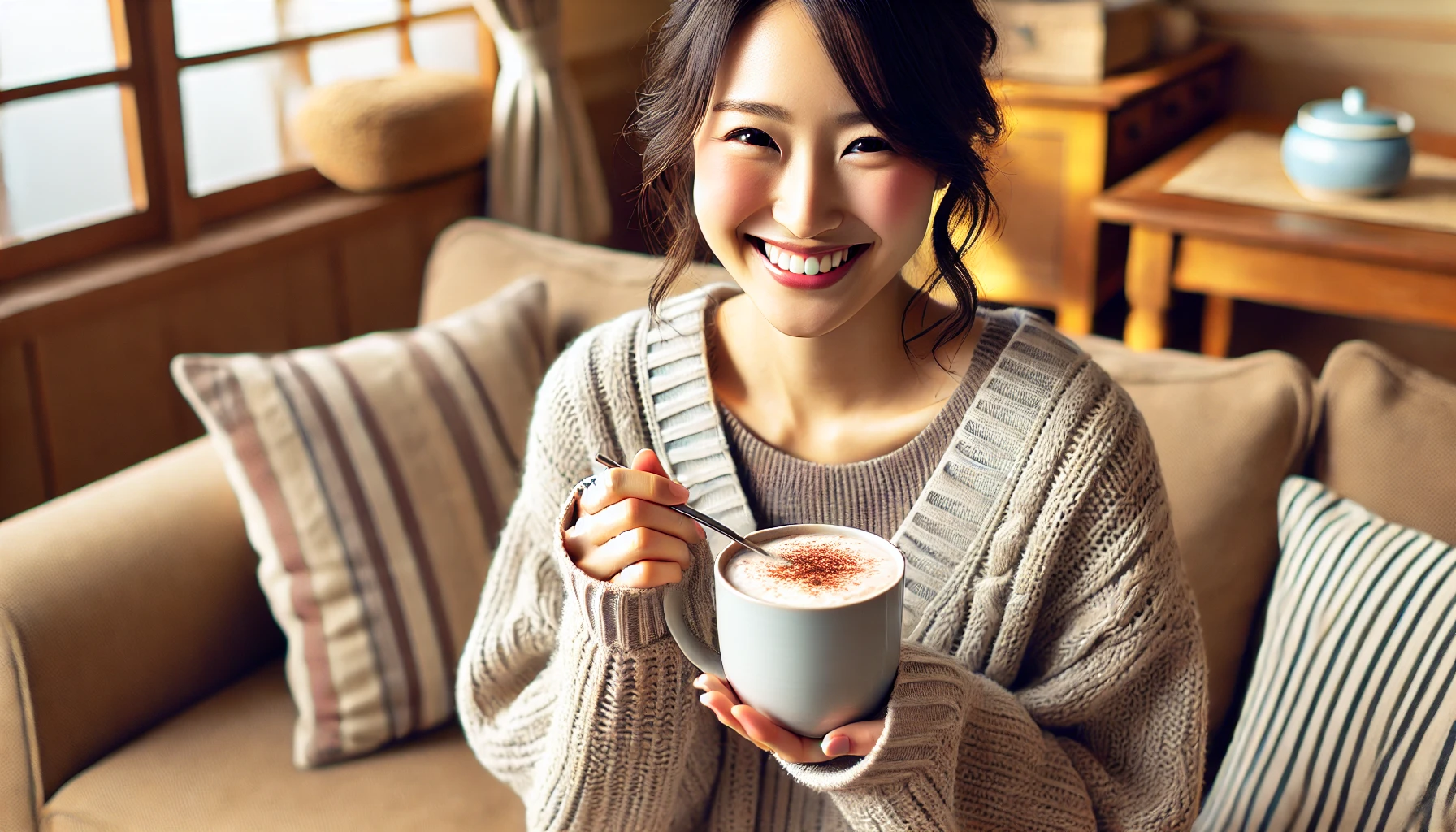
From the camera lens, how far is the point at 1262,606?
1315 mm

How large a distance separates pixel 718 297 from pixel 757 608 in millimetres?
528

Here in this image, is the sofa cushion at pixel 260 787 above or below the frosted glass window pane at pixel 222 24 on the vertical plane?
below

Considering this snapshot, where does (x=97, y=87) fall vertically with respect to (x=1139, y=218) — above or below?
above

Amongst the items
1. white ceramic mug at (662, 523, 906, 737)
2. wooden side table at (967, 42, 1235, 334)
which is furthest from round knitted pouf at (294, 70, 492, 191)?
white ceramic mug at (662, 523, 906, 737)

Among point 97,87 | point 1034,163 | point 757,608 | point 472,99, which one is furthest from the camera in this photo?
point 1034,163

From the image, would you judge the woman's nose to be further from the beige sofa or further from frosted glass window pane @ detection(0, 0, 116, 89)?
frosted glass window pane @ detection(0, 0, 116, 89)

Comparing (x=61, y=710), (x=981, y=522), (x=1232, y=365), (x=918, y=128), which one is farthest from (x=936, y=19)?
(x=61, y=710)

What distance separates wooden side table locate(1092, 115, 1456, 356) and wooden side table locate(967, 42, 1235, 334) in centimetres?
36

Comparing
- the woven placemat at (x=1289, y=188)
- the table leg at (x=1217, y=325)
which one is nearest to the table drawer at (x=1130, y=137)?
the woven placemat at (x=1289, y=188)

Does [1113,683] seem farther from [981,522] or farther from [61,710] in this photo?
[61,710]

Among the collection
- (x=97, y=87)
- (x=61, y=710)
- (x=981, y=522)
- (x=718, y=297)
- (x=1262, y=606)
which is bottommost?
(x=61, y=710)

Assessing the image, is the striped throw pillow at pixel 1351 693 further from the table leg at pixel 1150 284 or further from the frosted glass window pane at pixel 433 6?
the frosted glass window pane at pixel 433 6

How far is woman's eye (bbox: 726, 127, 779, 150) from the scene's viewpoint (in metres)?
0.89

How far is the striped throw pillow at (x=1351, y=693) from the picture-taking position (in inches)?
44.2
